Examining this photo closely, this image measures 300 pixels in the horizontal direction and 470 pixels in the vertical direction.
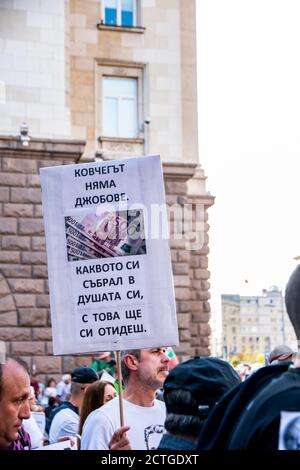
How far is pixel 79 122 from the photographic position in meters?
18.6

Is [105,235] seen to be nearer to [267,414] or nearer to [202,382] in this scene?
[202,382]

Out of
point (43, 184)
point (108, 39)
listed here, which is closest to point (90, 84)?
point (108, 39)

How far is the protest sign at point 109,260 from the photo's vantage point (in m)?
4.64

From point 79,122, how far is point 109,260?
46.6ft

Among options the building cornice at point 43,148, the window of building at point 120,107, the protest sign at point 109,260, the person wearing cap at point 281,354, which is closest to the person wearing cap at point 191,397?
the protest sign at point 109,260

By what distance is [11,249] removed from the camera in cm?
1655

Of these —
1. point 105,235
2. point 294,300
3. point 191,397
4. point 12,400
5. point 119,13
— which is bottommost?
point 12,400

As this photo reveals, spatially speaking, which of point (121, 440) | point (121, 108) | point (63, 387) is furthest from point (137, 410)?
point (121, 108)

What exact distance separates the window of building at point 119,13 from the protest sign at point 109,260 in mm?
15042

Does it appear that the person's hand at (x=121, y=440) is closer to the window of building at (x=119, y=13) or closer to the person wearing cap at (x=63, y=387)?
the person wearing cap at (x=63, y=387)

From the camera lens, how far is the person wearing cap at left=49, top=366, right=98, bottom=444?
23.0 feet

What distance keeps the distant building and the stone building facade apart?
283 ft

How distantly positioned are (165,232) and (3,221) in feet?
39.8

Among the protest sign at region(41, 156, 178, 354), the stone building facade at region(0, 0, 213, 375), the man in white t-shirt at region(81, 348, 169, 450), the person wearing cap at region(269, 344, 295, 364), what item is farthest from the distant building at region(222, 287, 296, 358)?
the protest sign at region(41, 156, 178, 354)
